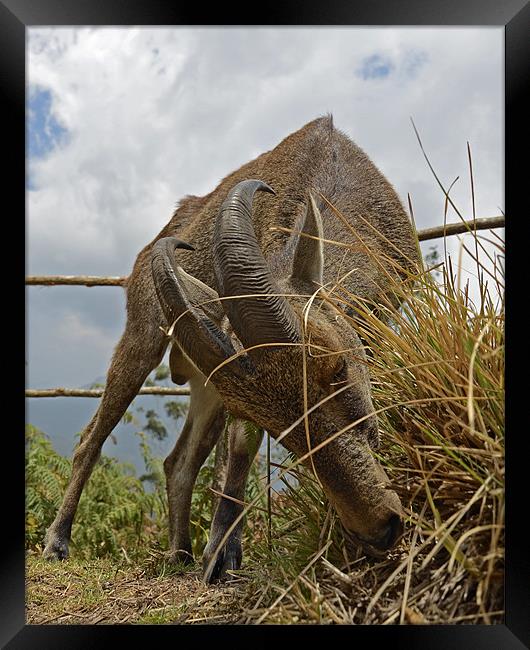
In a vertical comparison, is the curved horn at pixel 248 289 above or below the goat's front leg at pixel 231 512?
above

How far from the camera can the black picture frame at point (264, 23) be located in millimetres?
2346

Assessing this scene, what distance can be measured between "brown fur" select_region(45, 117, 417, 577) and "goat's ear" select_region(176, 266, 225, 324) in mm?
94

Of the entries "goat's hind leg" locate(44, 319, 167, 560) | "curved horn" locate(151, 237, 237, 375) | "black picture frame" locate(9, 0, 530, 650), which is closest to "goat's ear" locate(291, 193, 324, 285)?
"curved horn" locate(151, 237, 237, 375)

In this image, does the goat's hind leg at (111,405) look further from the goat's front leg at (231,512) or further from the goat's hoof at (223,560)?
the goat's hoof at (223,560)

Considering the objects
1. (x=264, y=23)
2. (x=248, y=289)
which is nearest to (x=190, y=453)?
(x=248, y=289)

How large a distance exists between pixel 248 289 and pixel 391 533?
3.29ft

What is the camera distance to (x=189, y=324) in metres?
2.42

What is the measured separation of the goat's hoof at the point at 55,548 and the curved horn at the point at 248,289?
297 centimetres

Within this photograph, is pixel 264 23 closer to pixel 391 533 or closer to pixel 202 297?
pixel 202 297

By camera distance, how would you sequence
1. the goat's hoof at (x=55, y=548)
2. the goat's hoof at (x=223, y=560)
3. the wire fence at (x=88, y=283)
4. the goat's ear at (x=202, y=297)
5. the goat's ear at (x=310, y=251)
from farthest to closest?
the wire fence at (x=88, y=283)
the goat's hoof at (x=55, y=548)
the goat's hoof at (x=223, y=560)
the goat's ear at (x=310, y=251)
the goat's ear at (x=202, y=297)

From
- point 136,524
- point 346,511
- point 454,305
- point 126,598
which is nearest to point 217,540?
point 126,598

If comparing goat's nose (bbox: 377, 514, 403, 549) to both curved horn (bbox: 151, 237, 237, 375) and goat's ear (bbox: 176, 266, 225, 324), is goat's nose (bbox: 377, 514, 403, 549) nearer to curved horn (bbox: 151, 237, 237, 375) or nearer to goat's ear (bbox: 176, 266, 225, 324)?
curved horn (bbox: 151, 237, 237, 375)

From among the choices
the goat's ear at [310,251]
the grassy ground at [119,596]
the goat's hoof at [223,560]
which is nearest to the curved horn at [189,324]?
the goat's ear at [310,251]
